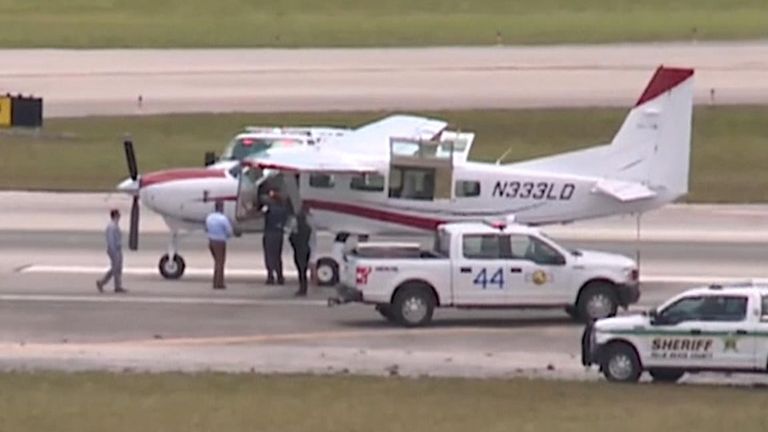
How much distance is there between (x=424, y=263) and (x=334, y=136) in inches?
381

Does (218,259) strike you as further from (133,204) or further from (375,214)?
(133,204)

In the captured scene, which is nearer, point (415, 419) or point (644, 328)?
point (415, 419)

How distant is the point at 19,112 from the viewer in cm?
3541

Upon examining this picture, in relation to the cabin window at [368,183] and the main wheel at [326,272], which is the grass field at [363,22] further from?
the main wheel at [326,272]

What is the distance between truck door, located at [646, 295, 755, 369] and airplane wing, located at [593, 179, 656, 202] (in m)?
11.5

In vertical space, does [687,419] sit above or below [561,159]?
below

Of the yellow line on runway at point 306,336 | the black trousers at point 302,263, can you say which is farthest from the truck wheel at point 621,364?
the black trousers at point 302,263

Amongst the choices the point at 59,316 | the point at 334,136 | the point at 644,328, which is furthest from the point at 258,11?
the point at 644,328

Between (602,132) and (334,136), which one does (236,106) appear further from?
(334,136)

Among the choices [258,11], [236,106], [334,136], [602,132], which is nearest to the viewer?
[334,136]

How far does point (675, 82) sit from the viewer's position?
132 feet

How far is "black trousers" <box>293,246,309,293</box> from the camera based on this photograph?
37438 millimetres

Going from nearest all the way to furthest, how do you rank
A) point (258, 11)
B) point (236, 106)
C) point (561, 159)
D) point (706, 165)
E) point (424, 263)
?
1. point (424, 263)
2. point (561, 159)
3. point (706, 165)
4. point (236, 106)
5. point (258, 11)


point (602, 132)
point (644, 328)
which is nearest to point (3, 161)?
point (602, 132)
